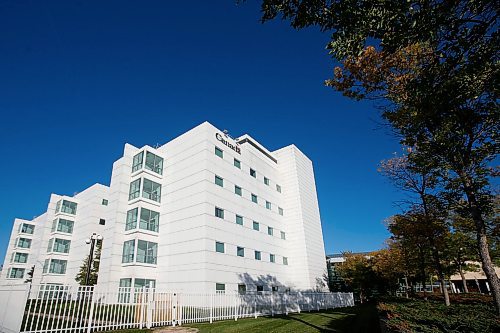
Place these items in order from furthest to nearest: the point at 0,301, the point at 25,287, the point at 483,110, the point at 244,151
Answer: the point at 244,151 < the point at 0,301 < the point at 483,110 < the point at 25,287

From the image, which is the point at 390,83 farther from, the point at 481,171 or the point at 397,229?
the point at 397,229

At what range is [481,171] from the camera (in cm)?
1026

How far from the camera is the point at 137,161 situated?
86.7 feet

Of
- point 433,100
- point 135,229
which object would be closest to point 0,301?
point 135,229

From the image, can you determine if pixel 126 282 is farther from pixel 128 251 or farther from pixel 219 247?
pixel 219 247

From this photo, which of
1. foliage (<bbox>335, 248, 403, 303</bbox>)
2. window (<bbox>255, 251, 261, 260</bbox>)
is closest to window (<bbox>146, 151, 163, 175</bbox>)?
window (<bbox>255, 251, 261, 260</bbox>)

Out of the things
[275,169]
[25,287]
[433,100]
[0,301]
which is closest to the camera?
[433,100]

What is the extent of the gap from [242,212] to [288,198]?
9.67 metres

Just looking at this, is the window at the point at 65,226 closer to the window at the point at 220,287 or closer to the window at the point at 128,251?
the window at the point at 128,251

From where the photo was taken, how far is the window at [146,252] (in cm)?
2247

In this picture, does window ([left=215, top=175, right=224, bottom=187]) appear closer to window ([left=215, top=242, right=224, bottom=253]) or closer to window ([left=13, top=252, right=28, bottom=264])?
window ([left=215, top=242, right=224, bottom=253])

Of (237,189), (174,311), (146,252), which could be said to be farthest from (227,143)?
(174,311)

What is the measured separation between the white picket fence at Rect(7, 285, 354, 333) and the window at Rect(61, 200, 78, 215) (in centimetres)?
2630

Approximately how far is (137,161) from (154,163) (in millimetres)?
1585
